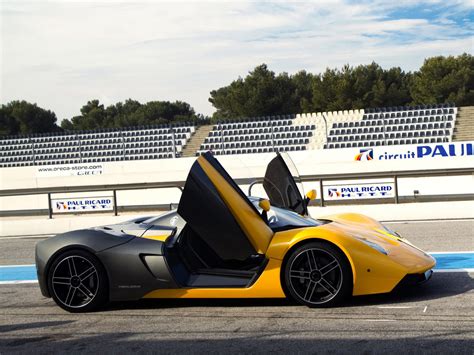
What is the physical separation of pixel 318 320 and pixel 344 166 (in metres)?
20.4

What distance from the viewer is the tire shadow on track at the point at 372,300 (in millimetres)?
6672

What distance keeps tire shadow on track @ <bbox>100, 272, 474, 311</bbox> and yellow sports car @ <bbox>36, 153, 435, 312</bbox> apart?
0.21 meters

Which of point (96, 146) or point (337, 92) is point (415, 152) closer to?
point (96, 146)

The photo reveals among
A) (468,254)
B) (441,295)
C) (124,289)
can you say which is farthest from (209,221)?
(468,254)

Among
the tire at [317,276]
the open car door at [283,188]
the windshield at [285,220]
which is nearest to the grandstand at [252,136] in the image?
the open car door at [283,188]

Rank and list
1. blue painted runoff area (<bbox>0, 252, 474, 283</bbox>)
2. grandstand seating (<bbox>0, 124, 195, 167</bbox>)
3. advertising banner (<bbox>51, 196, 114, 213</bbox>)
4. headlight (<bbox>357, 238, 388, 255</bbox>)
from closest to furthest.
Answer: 1. headlight (<bbox>357, 238, 388, 255</bbox>)
2. blue painted runoff area (<bbox>0, 252, 474, 283</bbox>)
3. advertising banner (<bbox>51, 196, 114, 213</bbox>)
4. grandstand seating (<bbox>0, 124, 195, 167</bbox>)

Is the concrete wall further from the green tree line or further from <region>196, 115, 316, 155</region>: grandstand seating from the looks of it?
the green tree line

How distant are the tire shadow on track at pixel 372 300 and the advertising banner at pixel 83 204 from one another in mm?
10074

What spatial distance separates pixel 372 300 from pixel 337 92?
52.6 meters

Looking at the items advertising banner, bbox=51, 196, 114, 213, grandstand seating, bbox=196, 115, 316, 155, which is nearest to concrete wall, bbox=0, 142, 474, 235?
advertising banner, bbox=51, 196, 114, 213

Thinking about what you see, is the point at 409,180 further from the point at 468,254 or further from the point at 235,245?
the point at 235,245

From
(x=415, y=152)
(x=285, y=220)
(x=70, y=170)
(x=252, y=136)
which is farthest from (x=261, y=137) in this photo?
(x=285, y=220)

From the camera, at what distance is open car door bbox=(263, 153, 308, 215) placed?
25.2 feet

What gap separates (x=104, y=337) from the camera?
593 centimetres
